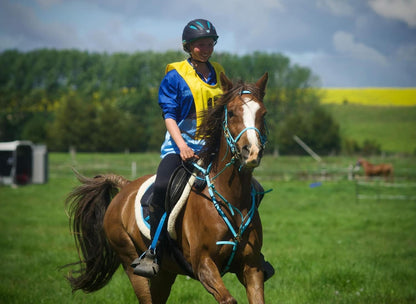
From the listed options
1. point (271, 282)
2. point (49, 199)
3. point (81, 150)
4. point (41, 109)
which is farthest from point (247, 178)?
point (41, 109)

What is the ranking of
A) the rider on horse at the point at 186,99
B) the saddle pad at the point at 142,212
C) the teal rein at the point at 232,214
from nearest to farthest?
the teal rein at the point at 232,214 → the saddle pad at the point at 142,212 → the rider on horse at the point at 186,99

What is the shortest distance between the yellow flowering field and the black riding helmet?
73183 millimetres

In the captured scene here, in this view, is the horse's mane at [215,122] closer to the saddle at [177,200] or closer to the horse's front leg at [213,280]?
the saddle at [177,200]

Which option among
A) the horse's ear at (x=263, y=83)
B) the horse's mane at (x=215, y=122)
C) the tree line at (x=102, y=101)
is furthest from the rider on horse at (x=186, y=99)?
the tree line at (x=102, y=101)

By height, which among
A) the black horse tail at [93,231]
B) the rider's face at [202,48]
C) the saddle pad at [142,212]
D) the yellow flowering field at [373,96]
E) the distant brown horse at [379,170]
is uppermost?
the yellow flowering field at [373,96]

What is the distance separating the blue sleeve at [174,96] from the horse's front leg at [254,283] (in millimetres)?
1507

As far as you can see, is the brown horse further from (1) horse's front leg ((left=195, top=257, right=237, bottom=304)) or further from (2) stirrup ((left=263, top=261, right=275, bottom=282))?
(2) stirrup ((left=263, top=261, right=275, bottom=282))

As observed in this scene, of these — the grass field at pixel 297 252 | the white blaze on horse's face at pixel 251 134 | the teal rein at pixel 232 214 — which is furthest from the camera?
the grass field at pixel 297 252

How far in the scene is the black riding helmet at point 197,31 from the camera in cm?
453

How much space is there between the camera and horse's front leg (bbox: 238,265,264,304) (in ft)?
13.0

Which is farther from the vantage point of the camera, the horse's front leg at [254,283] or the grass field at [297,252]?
the grass field at [297,252]

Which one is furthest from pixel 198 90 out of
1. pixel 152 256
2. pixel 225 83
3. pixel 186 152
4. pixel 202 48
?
pixel 152 256

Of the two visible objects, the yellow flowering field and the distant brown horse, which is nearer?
the distant brown horse

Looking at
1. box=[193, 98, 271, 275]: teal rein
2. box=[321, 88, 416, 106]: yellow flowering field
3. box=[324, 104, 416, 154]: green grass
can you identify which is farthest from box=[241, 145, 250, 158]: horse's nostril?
box=[321, 88, 416, 106]: yellow flowering field
